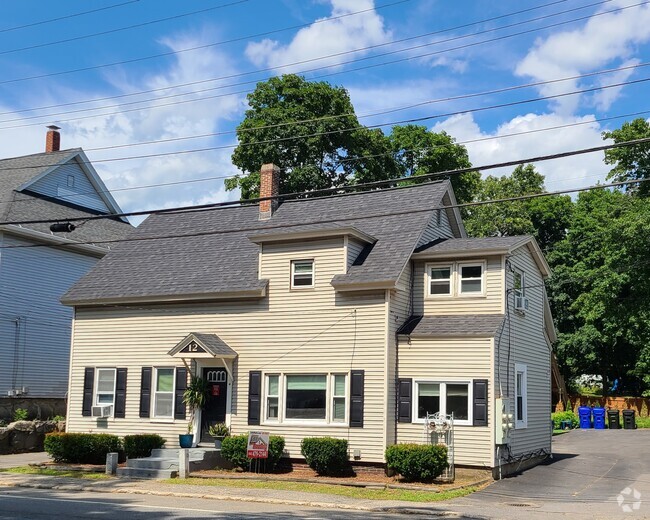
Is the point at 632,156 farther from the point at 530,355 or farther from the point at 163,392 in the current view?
the point at 163,392

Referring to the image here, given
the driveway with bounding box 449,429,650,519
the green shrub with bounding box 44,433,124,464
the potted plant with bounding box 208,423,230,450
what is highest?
the potted plant with bounding box 208,423,230,450

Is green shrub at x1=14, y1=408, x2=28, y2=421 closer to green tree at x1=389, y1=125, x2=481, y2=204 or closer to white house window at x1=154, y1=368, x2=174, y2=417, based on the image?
white house window at x1=154, y1=368, x2=174, y2=417

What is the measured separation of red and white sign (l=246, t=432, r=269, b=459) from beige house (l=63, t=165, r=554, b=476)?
4.03 feet

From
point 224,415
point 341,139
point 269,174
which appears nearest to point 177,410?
point 224,415

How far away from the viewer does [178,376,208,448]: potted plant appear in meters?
24.2

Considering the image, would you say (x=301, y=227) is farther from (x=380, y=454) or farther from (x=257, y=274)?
(x=380, y=454)

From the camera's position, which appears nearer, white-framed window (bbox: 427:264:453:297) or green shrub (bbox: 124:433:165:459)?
white-framed window (bbox: 427:264:453:297)

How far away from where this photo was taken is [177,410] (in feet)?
82.1

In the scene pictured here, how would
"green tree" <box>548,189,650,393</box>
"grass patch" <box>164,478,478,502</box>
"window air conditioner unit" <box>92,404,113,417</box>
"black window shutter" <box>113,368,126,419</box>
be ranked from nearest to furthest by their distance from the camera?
"grass patch" <box>164,478,478,502</box> → "black window shutter" <box>113,368,126,419</box> → "window air conditioner unit" <box>92,404,113,417</box> → "green tree" <box>548,189,650,393</box>

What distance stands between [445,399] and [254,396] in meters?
5.64

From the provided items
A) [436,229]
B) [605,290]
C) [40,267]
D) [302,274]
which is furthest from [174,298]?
[605,290]

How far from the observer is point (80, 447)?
2406 cm

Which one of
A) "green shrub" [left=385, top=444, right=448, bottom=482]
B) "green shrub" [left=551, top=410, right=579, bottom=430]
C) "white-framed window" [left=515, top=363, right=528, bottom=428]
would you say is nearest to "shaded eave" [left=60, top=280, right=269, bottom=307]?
"green shrub" [left=385, top=444, right=448, bottom=482]

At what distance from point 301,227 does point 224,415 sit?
617 centimetres
